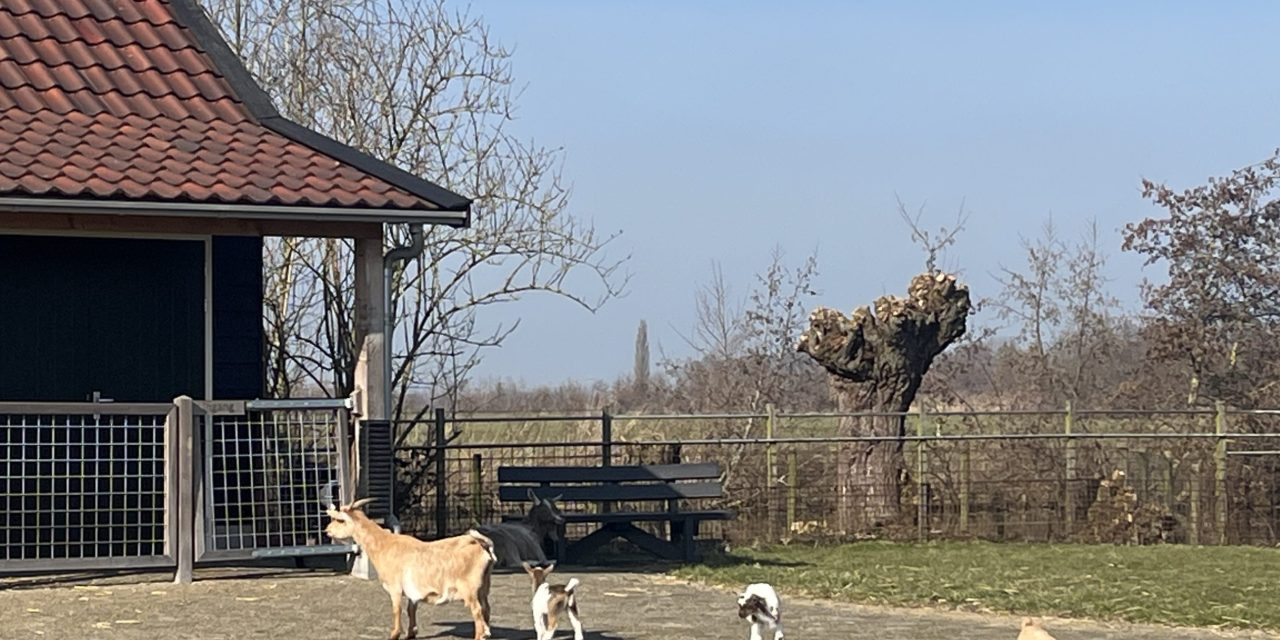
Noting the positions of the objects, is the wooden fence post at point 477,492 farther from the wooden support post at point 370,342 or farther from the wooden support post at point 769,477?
the wooden support post at point 370,342

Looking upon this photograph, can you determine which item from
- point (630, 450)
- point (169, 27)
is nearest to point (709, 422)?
point (630, 450)

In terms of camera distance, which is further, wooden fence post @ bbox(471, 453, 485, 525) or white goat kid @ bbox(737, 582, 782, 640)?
wooden fence post @ bbox(471, 453, 485, 525)

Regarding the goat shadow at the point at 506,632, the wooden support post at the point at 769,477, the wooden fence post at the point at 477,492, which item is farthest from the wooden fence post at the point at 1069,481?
the goat shadow at the point at 506,632

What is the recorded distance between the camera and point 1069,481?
68.1ft

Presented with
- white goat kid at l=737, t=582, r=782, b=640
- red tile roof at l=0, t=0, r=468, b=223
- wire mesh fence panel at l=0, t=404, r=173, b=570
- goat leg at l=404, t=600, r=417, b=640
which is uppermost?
red tile roof at l=0, t=0, r=468, b=223

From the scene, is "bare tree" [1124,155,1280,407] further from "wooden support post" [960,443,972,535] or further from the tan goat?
the tan goat

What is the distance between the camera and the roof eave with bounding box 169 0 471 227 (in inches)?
531

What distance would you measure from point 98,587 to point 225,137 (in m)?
3.44

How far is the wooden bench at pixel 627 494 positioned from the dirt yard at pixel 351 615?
2846mm

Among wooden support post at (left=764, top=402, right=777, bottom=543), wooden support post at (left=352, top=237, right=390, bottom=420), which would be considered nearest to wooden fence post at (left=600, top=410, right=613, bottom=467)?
wooden support post at (left=764, top=402, right=777, bottom=543)

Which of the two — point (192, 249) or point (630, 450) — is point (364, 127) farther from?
point (192, 249)

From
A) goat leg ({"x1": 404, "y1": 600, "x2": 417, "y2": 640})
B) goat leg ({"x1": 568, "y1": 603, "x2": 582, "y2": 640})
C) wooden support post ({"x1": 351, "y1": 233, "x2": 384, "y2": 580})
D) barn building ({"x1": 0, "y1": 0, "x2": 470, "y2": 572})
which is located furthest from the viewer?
wooden support post ({"x1": 351, "y1": 233, "x2": 384, "y2": 580})

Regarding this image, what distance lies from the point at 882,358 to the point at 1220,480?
394 centimetres

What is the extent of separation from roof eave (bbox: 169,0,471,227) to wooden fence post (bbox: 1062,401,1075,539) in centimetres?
906
